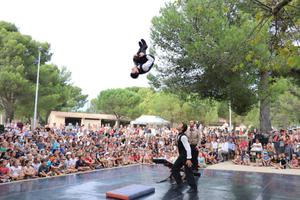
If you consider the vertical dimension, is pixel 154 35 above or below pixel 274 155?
above

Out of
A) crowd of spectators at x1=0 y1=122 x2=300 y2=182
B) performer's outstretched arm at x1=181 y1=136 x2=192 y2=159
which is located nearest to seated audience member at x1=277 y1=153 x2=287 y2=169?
crowd of spectators at x1=0 y1=122 x2=300 y2=182

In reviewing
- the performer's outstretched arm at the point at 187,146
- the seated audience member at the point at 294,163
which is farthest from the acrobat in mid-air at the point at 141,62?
the seated audience member at the point at 294,163

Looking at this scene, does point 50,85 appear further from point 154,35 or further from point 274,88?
point 274,88

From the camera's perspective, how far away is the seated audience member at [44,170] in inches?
375

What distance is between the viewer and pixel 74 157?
1116 cm

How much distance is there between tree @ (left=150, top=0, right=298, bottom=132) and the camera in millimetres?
13320

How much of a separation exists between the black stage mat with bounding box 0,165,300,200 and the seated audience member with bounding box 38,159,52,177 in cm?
56

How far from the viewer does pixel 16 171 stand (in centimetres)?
902

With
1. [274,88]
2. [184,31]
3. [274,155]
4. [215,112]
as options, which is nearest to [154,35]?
[184,31]

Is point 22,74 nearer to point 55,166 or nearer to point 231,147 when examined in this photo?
point 55,166

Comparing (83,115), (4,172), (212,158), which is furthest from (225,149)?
(83,115)

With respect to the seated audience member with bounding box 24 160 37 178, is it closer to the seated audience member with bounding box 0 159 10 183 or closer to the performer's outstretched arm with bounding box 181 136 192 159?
the seated audience member with bounding box 0 159 10 183

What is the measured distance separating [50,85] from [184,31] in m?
14.6

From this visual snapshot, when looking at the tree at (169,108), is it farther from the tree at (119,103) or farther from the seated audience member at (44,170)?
the seated audience member at (44,170)
